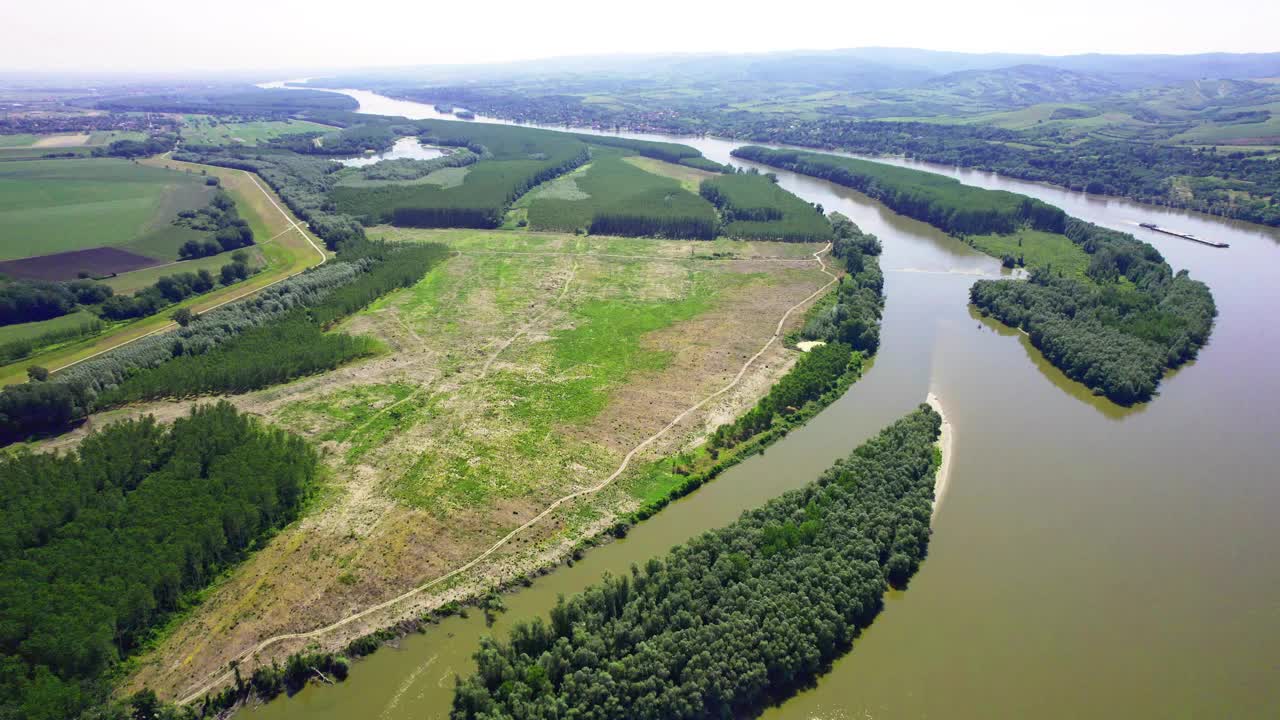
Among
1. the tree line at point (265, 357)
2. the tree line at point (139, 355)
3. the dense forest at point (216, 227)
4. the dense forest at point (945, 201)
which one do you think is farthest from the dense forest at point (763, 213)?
the dense forest at point (216, 227)

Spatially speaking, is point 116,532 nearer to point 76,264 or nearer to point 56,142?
point 76,264

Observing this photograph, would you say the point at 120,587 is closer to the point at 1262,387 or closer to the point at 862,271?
the point at 862,271

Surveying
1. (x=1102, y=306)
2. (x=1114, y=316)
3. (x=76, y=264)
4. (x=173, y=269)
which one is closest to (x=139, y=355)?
(x=173, y=269)

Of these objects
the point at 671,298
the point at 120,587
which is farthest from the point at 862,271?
the point at 120,587

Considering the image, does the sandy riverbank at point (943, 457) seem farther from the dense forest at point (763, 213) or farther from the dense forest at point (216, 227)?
the dense forest at point (216, 227)

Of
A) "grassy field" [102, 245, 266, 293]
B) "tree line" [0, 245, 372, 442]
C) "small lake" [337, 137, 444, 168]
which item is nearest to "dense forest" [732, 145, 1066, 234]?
"tree line" [0, 245, 372, 442]
